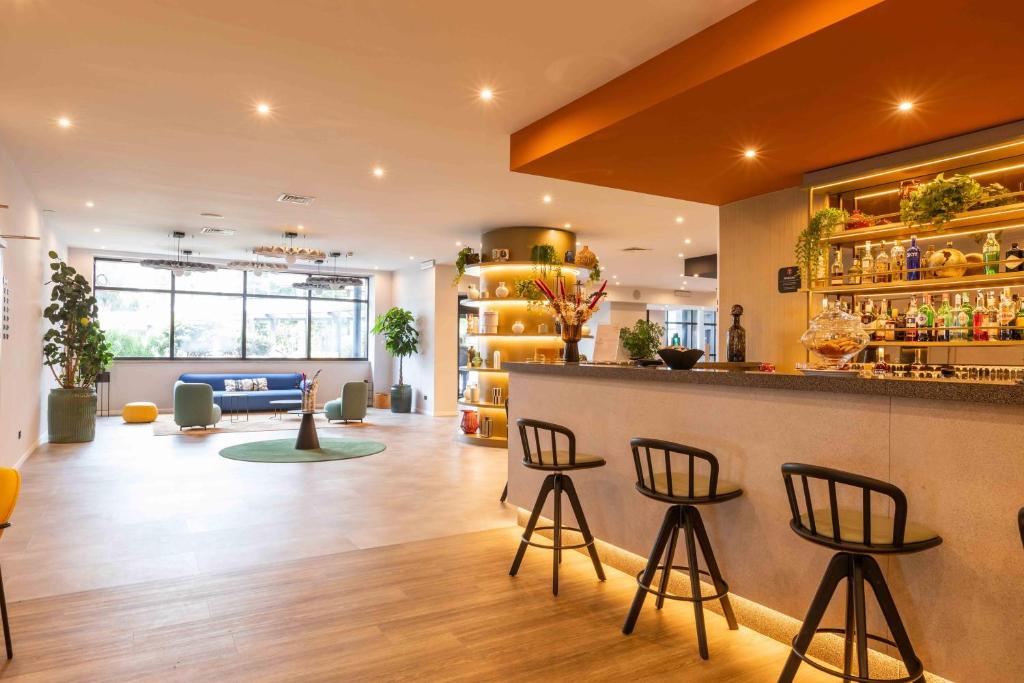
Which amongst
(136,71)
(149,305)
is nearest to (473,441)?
(136,71)

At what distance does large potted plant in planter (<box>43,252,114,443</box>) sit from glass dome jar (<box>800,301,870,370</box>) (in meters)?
9.24

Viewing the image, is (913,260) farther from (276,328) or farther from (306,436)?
(276,328)

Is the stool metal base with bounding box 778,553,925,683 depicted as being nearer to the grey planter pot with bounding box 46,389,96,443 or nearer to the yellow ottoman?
the grey planter pot with bounding box 46,389,96,443

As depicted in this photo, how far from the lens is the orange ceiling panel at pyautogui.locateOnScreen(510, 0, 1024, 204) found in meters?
2.82

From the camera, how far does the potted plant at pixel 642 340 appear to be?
4.27 meters

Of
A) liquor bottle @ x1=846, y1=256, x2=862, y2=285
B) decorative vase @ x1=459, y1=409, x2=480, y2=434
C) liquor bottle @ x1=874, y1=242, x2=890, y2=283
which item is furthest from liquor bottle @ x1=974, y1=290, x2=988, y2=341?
decorative vase @ x1=459, y1=409, x2=480, y2=434

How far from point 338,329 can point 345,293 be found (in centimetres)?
85

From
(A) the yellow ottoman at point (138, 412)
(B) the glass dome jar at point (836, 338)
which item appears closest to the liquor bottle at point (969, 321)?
(B) the glass dome jar at point (836, 338)

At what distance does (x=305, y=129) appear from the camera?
521cm

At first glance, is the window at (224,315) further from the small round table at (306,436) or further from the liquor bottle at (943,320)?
the liquor bottle at (943,320)

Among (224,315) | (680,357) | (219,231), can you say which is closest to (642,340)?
(680,357)

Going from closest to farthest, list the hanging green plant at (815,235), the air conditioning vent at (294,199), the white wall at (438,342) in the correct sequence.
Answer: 1. the hanging green plant at (815,235)
2. the air conditioning vent at (294,199)
3. the white wall at (438,342)

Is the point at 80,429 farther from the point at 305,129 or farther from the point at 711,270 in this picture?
the point at 711,270

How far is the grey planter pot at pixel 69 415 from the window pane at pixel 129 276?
4.25 m
